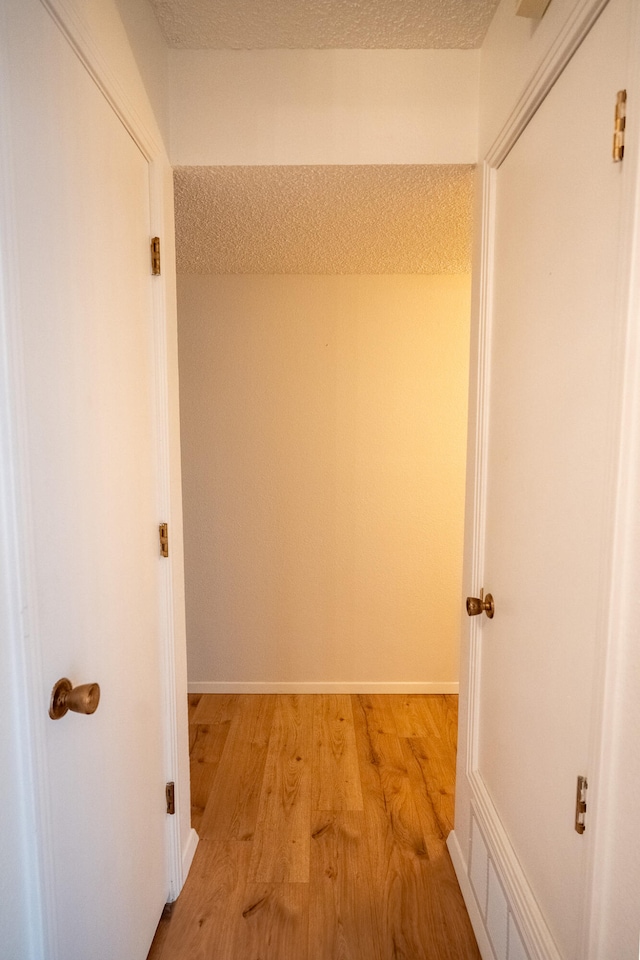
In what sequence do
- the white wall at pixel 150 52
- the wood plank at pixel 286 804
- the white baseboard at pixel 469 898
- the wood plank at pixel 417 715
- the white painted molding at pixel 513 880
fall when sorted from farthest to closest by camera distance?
the wood plank at pixel 417 715
the wood plank at pixel 286 804
the white baseboard at pixel 469 898
the white wall at pixel 150 52
the white painted molding at pixel 513 880

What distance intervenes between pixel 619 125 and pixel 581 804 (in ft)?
3.57

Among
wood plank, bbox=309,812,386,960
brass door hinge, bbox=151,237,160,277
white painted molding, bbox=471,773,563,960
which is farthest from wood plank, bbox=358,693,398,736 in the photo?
brass door hinge, bbox=151,237,160,277

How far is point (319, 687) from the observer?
2736 millimetres

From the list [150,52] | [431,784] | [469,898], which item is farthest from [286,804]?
[150,52]

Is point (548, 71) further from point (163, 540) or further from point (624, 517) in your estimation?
point (163, 540)

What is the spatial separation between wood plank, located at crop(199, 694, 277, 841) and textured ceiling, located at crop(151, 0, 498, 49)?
2.53m

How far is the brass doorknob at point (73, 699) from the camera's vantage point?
82 cm

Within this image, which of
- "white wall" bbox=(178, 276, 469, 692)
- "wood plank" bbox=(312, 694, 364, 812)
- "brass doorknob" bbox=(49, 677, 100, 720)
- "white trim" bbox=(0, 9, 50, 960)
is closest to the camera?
"white trim" bbox=(0, 9, 50, 960)

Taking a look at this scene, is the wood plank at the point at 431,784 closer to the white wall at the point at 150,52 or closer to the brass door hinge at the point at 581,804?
the brass door hinge at the point at 581,804

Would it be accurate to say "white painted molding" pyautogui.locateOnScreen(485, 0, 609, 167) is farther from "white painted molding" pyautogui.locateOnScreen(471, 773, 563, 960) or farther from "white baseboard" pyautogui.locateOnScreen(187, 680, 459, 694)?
"white baseboard" pyautogui.locateOnScreen(187, 680, 459, 694)

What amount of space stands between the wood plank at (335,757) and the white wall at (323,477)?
0.17 metres

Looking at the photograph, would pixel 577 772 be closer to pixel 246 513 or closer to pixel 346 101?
pixel 346 101

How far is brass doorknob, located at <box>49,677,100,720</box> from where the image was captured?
82 cm

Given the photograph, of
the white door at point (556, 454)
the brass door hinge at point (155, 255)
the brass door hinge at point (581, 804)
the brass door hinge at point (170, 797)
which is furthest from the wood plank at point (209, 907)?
the brass door hinge at point (155, 255)
